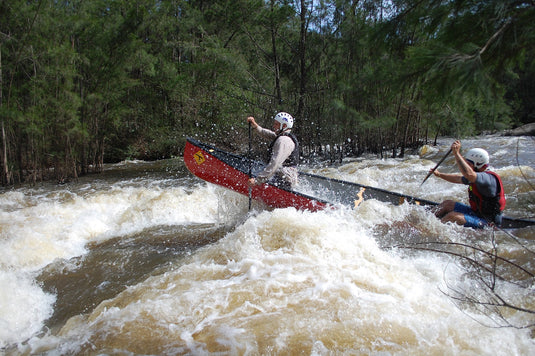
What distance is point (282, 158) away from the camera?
4.86 m

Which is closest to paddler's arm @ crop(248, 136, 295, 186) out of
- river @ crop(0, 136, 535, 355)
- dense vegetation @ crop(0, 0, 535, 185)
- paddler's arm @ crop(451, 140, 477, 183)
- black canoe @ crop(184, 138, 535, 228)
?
black canoe @ crop(184, 138, 535, 228)

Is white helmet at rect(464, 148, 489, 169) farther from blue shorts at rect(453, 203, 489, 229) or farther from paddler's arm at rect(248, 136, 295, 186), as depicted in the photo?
paddler's arm at rect(248, 136, 295, 186)

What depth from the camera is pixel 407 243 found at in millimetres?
4324

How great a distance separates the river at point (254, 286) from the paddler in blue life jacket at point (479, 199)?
0.17 metres

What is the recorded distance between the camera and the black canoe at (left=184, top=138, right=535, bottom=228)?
504 cm

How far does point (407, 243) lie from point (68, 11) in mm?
11487

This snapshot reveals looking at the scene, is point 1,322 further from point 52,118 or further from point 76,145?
point 76,145

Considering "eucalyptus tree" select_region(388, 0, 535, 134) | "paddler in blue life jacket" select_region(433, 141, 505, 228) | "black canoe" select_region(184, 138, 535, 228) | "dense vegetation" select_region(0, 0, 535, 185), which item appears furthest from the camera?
"black canoe" select_region(184, 138, 535, 228)

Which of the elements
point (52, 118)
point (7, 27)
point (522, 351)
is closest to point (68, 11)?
point (7, 27)

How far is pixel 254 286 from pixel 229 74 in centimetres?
1209

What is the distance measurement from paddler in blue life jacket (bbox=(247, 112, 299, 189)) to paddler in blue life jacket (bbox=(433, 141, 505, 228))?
82.6 inches

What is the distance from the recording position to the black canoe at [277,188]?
5.04 metres

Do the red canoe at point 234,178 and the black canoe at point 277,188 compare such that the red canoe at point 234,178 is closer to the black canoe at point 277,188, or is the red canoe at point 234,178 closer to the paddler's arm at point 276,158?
the black canoe at point 277,188

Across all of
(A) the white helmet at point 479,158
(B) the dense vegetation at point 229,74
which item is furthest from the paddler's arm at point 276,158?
(A) the white helmet at point 479,158
